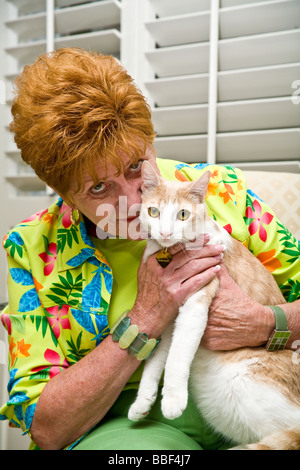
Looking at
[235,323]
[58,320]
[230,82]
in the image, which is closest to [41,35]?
[230,82]

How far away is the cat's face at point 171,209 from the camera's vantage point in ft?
3.26

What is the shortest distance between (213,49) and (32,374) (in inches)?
64.8

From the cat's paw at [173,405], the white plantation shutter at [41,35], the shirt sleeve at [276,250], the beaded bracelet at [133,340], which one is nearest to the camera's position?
the cat's paw at [173,405]

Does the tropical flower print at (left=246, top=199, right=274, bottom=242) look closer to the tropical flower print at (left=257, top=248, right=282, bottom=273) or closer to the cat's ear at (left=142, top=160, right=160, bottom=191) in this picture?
the tropical flower print at (left=257, top=248, right=282, bottom=273)

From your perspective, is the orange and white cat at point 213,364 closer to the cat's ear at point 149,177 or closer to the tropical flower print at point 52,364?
the cat's ear at point 149,177

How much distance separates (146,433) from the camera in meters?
0.97

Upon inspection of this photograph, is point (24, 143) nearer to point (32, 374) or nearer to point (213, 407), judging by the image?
point (32, 374)

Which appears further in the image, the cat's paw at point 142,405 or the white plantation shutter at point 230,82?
the white plantation shutter at point 230,82

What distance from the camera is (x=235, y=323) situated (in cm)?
99

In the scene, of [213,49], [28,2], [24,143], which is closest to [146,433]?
[24,143]

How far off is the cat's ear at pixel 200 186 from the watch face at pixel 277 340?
16.4 inches

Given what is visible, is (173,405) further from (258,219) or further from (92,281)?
(258,219)

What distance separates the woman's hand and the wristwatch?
221 mm

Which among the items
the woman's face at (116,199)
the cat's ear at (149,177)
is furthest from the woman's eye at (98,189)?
the cat's ear at (149,177)
